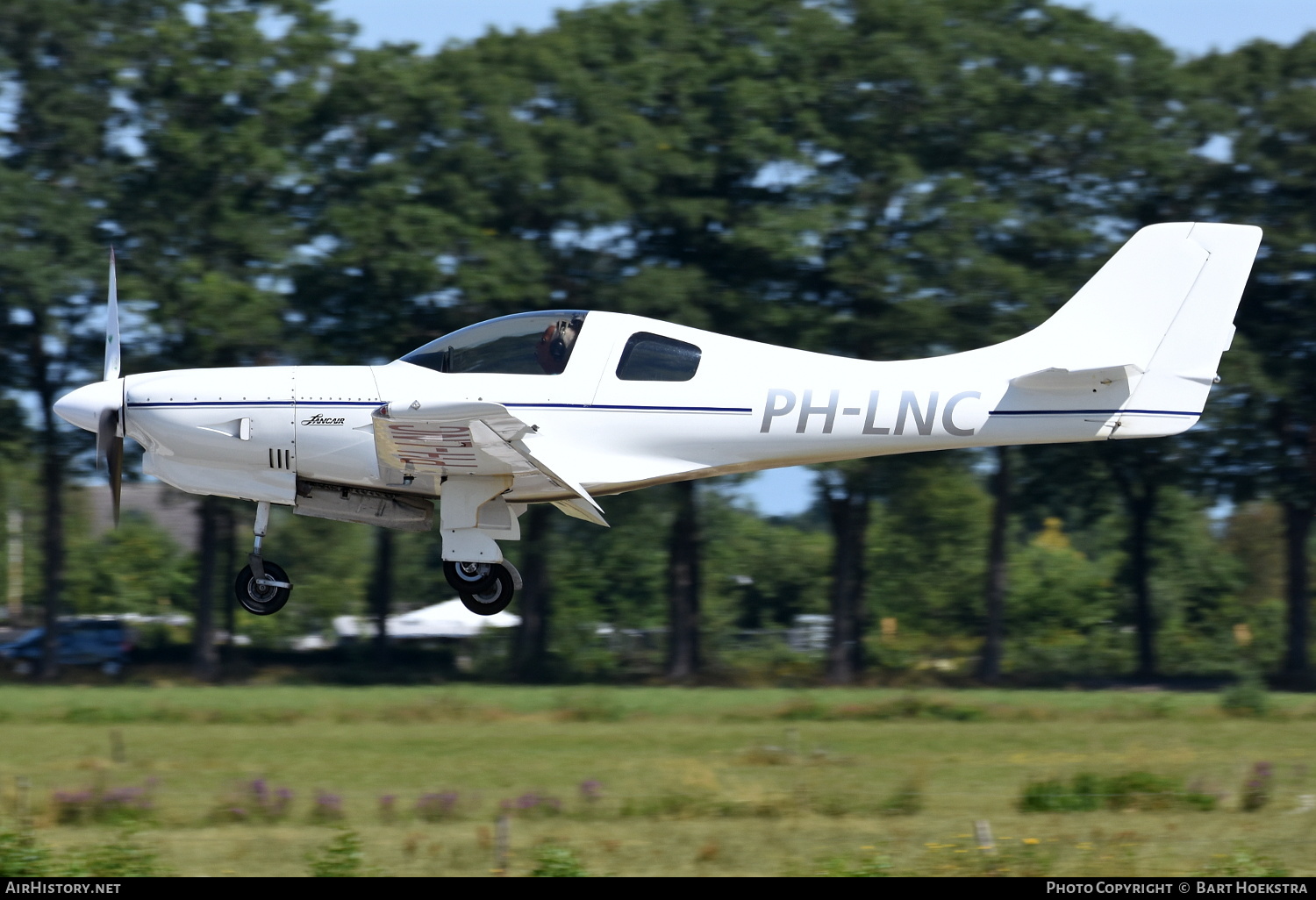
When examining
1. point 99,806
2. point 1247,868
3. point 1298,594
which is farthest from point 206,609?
point 1247,868

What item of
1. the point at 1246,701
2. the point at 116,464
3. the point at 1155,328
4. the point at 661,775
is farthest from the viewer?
the point at 1246,701

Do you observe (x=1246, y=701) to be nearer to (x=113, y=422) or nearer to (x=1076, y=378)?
(x=1076, y=378)

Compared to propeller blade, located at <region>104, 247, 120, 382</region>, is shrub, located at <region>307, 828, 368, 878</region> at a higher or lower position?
lower

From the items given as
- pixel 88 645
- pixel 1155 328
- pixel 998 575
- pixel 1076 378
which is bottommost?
pixel 88 645

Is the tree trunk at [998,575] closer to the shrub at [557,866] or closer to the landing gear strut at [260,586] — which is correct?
the shrub at [557,866]

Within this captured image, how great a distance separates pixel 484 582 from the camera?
496 inches

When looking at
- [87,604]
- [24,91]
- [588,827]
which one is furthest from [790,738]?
[87,604]

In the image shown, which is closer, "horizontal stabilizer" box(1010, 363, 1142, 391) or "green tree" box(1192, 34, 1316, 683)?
"horizontal stabilizer" box(1010, 363, 1142, 391)

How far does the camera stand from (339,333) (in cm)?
2819

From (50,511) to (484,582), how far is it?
22726mm

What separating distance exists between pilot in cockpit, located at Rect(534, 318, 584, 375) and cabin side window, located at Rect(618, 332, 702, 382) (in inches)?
17.7

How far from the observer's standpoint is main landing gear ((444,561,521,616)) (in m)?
12.6

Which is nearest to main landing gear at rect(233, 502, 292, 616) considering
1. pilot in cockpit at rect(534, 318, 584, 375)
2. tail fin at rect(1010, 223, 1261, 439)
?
pilot in cockpit at rect(534, 318, 584, 375)

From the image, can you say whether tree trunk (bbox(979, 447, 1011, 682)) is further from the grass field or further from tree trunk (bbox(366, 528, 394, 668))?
tree trunk (bbox(366, 528, 394, 668))
